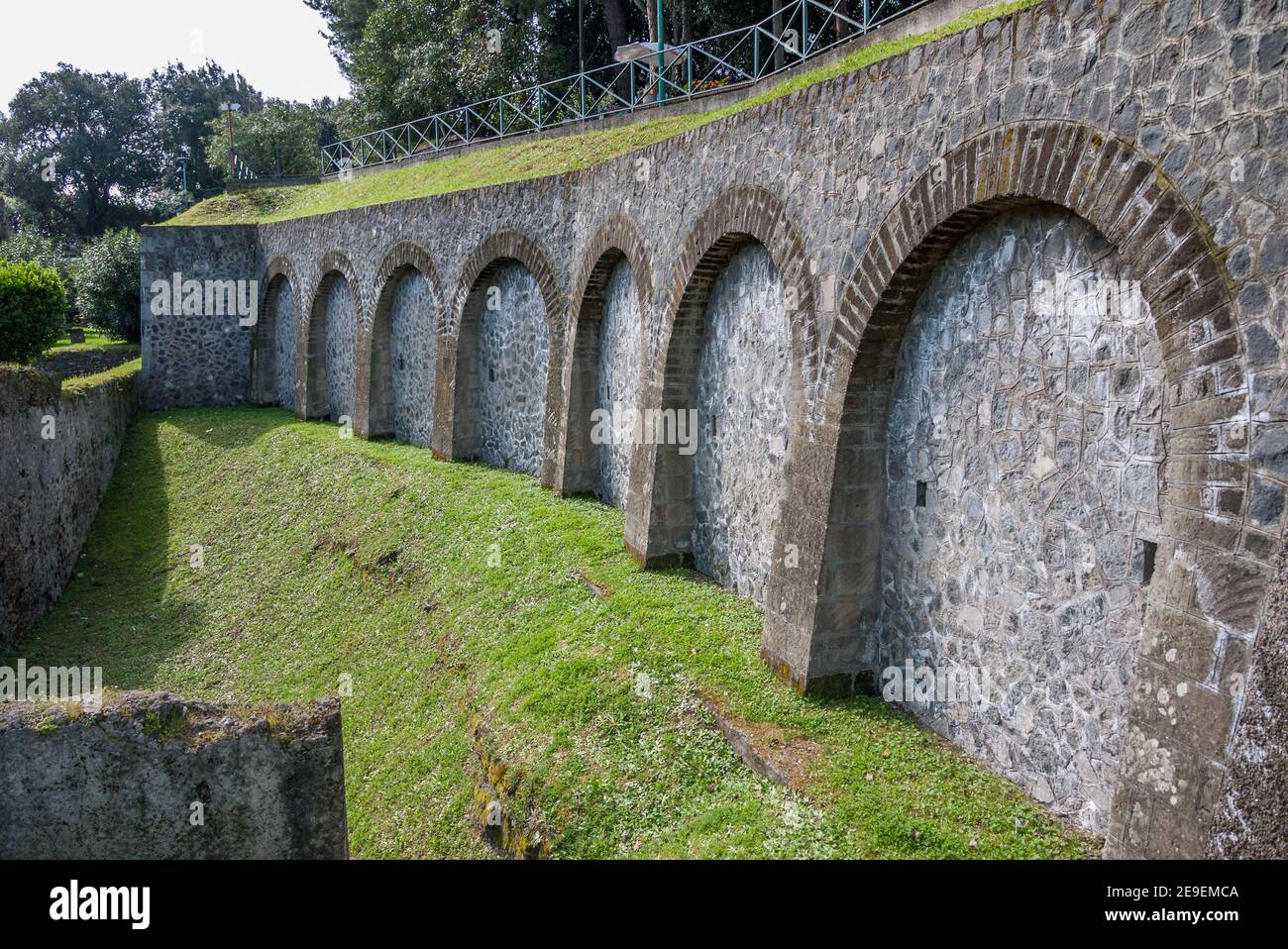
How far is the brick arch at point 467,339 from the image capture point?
1366 centimetres

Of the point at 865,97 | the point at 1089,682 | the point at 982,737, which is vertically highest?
the point at 865,97

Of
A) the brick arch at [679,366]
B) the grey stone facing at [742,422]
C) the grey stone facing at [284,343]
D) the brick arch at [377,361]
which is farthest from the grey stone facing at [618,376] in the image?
the grey stone facing at [284,343]

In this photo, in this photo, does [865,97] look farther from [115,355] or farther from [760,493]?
[115,355]

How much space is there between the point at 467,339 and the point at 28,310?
31.1 ft

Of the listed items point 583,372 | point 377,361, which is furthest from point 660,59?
point 583,372

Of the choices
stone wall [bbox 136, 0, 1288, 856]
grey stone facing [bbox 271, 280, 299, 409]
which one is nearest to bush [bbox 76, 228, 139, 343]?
grey stone facing [bbox 271, 280, 299, 409]

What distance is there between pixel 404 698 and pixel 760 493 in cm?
408

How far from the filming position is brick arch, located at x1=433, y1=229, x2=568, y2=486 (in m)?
13.7

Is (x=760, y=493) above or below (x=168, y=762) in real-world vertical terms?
above

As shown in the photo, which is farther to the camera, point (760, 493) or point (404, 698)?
point (404, 698)

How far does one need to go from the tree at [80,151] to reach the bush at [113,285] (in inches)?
955

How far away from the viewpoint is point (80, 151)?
47281 millimetres
